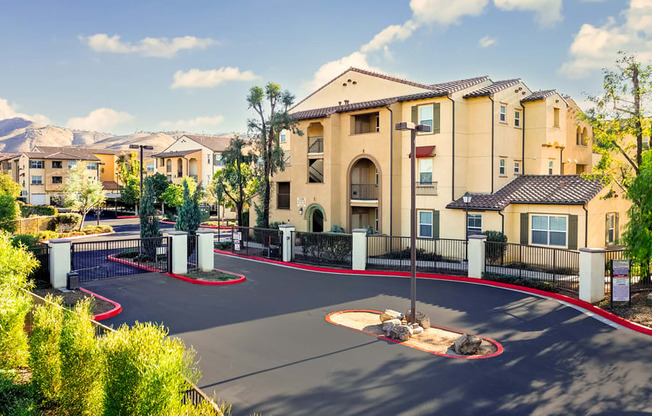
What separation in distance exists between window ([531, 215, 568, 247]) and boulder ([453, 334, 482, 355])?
1475 cm

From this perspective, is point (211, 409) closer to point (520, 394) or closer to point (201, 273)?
point (520, 394)

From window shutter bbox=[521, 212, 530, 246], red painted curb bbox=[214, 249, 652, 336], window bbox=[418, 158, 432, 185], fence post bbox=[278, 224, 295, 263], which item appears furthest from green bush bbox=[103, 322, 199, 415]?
window bbox=[418, 158, 432, 185]

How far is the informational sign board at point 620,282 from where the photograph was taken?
15547mm

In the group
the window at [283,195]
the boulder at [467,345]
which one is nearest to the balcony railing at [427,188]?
the window at [283,195]

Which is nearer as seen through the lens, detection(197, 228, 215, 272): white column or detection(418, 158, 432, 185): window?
detection(197, 228, 215, 272): white column

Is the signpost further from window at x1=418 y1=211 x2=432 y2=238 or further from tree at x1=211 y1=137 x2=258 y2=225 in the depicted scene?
tree at x1=211 y1=137 x2=258 y2=225

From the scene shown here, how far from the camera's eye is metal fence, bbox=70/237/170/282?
22011 mm

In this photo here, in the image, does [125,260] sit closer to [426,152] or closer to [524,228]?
[426,152]

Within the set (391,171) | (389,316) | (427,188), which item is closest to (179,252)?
(389,316)

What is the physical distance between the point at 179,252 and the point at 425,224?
14.2m

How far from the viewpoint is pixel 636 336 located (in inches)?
522

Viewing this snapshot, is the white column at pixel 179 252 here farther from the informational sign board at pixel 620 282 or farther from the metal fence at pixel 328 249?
the informational sign board at pixel 620 282

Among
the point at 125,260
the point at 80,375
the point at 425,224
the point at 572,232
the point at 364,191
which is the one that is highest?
the point at 364,191

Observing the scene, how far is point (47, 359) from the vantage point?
891 centimetres
